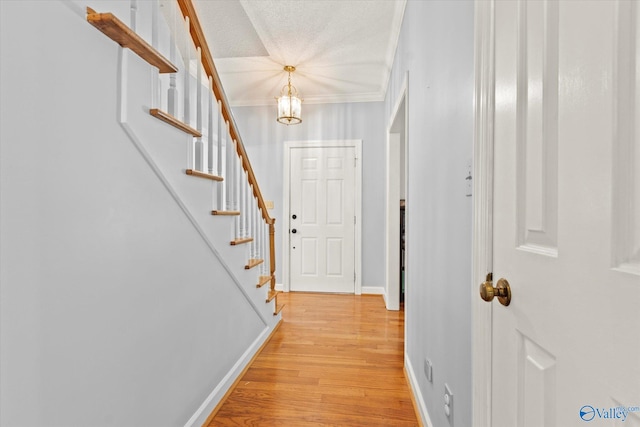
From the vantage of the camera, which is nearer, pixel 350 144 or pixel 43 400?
pixel 43 400

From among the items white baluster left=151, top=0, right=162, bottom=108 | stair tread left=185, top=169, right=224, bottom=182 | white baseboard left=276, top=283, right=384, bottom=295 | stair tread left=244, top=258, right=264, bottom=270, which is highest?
white baluster left=151, top=0, right=162, bottom=108

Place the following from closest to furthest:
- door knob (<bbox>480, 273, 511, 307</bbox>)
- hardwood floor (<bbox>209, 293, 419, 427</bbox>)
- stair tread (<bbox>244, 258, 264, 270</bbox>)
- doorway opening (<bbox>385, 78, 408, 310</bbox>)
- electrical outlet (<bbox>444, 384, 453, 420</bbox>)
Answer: door knob (<bbox>480, 273, 511, 307</bbox>)
electrical outlet (<bbox>444, 384, 453, 420</bbox>)
hardwood floor (<bbox>209, 293, 419, 427</bbox>)
stair tread (<bbox>244, 258, 264, 270</bbox>)
doorway opening (<bbox>385, 78, 408, 310</bbox>)

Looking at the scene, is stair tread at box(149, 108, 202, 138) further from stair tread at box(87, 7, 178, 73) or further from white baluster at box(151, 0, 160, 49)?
white baluster at box(151, 0, 160, 49)

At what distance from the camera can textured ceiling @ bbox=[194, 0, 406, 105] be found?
2584 mm

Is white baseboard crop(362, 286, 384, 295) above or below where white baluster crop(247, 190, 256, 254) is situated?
below

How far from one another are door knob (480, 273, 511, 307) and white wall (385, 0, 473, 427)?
0.27 metres

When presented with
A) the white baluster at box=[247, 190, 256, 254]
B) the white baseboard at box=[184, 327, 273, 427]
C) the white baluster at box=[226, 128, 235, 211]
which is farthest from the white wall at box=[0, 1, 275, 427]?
the white baluster at box=[247, 190, 256, 254]

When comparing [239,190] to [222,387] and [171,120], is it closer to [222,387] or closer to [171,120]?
[171,120]

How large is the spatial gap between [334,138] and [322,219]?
43.4 inches

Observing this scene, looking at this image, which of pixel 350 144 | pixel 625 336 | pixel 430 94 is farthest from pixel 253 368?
pixel 350 144

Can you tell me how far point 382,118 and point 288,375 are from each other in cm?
331

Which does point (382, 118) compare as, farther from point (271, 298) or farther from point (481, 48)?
point (481, 48)

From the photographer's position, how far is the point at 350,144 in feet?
14.4

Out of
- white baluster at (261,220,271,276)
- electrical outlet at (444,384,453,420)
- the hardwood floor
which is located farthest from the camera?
white baluster at (261,220,271,276)
